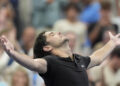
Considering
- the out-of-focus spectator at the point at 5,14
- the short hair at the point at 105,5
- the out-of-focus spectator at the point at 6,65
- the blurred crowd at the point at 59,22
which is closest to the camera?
the out-of-focus spectator at the point at 6,65

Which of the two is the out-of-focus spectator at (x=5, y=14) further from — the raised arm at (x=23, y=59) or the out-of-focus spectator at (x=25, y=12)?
the raised arm at (x=23, y=59)

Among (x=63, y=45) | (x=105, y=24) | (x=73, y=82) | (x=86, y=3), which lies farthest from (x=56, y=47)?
(x=86, y=3)

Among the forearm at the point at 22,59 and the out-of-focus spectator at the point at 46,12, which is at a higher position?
the forearm at the point at 22,59

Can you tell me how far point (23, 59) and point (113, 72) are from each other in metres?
3.48

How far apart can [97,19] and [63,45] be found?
4.97m

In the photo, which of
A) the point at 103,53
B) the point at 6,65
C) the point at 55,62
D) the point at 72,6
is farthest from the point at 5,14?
the point at 55,62

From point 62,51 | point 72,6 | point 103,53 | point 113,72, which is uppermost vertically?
point 62,51

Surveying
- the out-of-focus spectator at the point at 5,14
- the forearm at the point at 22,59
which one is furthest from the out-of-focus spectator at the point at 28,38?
the forearm at the point at 22,59

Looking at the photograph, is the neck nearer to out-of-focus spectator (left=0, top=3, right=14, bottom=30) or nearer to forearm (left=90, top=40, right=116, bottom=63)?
forearm (left=90, top=40, right=116, bottom=63)

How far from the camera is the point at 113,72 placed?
941 centimetres

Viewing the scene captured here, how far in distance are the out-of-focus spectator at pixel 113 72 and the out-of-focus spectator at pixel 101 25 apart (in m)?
1.80

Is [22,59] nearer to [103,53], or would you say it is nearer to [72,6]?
[103,53]

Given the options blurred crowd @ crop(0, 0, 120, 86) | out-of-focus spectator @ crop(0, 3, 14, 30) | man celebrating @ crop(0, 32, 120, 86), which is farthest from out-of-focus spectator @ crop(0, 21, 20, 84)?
man celebrating @ crop(0, 32, 120, 86)

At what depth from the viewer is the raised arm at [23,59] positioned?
6.14m
